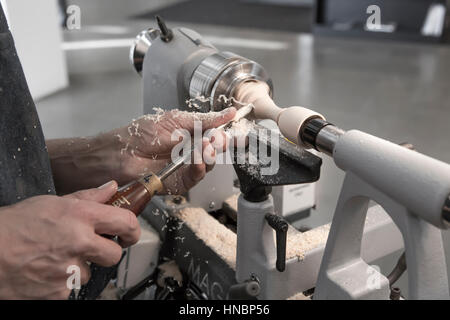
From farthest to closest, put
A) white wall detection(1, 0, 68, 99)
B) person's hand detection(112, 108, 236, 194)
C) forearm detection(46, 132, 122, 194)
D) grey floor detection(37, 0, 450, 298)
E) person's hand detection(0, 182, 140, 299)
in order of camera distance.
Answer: white wall detection(1, 0, 68, 99)
grey floor detection(37, 0, 450, 298)
forearm detection(46, 132, 122, 194)
person's hand detection(112, 108, 236, 194)
person's hand detection(0, 182, 140, 299)

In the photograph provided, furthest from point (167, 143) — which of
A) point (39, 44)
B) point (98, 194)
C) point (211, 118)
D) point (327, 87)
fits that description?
point (39, 44)

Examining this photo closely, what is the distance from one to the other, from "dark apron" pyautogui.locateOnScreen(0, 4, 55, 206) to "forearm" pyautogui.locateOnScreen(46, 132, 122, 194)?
5.8 inches

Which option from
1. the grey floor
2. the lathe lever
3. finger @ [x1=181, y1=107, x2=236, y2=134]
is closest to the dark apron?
finger @ [x1=181, y1=107, x2=236, y2=134]

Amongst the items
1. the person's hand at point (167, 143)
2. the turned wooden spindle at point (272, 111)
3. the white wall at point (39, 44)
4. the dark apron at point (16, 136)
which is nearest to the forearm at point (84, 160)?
the person's hand at point (167, 143)

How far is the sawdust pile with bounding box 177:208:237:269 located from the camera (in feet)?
2.57

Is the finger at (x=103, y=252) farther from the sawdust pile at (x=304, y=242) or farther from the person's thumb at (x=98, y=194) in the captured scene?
the sawdust pile at (x=304, y=242)

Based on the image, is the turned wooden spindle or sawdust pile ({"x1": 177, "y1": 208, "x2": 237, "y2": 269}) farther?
sawdust pile ({"x1": 177, "y1": 208, "x2": 237, "y2": 269})

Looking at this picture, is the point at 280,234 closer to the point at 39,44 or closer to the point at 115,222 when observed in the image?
the point at 115,222

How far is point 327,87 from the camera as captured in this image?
7.20 ft

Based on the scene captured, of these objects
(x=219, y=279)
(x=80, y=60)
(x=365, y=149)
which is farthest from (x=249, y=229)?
(x=80, y=60)

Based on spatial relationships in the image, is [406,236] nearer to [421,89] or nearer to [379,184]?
[379,184]

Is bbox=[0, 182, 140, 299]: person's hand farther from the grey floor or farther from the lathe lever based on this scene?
the grey floor

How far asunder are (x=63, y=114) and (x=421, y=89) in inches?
66.0

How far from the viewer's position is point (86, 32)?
356 centimetres
